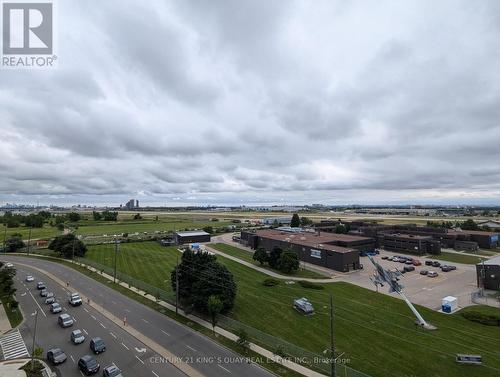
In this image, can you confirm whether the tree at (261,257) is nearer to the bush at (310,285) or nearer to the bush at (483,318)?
the bush at (310,285)

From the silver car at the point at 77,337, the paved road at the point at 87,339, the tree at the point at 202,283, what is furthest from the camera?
the tree at the point at 202,283

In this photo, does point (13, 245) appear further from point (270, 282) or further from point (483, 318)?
point (483, 318)

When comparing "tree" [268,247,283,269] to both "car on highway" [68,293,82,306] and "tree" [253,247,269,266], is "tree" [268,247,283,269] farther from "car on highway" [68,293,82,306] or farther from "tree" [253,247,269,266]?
"car on highway" [68,293,82,306]

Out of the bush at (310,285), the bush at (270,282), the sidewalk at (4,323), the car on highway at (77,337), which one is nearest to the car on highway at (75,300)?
the sidewalk at (4,323)

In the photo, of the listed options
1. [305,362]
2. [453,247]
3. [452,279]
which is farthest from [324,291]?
[453,247]

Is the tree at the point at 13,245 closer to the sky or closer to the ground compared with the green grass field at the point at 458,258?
closer to the sky

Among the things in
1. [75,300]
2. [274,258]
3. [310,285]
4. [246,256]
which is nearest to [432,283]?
[310,285]
